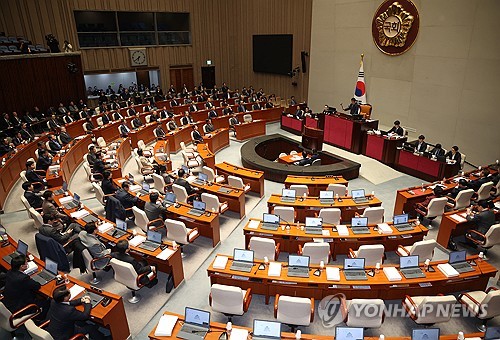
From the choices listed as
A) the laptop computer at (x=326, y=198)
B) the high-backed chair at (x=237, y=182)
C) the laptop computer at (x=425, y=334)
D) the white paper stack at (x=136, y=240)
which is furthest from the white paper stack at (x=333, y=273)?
the high-backed chair at (x=237, y=182)

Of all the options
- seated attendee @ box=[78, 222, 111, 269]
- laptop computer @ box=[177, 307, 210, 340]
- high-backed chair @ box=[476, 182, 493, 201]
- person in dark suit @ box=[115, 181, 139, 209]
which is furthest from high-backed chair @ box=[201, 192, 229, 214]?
high-backed chair @ box=[476, 182, 493, 201]

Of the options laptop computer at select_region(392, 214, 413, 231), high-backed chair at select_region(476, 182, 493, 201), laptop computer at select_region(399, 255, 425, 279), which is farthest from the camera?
high-backed chair at select_region(476, 182, 493, 201)

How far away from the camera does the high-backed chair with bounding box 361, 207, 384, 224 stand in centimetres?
884

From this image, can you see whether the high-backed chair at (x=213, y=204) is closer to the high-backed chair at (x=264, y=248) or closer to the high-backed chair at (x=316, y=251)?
the high-backed chair at (x=264, y=248)

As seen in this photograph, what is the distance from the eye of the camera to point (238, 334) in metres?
5.30

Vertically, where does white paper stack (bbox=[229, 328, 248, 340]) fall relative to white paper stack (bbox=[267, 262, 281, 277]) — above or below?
below

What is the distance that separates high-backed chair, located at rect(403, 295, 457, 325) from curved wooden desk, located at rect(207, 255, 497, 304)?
1.82 feet

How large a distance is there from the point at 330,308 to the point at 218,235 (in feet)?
11.9

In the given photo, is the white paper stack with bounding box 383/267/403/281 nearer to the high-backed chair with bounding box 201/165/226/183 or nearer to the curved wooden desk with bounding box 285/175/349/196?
the curved wooden desk with bounding box 285/175/349/196

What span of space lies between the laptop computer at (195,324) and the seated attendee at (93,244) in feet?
9.72

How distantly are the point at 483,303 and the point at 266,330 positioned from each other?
3976 millimetres

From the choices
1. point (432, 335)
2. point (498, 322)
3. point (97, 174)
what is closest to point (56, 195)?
point (97, 174)

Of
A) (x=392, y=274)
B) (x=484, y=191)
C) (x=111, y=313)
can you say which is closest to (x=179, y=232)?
(x=111, y=313)

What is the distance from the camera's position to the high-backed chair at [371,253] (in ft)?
23.8
